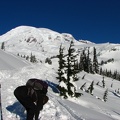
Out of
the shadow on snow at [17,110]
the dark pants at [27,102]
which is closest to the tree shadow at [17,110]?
the shadow on snow at [17,110]

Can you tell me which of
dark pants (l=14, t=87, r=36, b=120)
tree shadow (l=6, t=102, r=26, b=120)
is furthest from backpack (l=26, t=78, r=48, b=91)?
tree shadow (l=6, t=102, r=26, b=120)

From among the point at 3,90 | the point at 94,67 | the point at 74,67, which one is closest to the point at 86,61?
the point at 94,67

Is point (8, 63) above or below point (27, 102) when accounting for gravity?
below

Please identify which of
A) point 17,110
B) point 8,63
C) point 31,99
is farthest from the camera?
point 8,63

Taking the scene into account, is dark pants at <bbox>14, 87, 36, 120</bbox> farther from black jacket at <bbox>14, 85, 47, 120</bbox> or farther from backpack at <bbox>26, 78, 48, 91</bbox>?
backpack at <bbox>26, 78, 48, 91</bbox>

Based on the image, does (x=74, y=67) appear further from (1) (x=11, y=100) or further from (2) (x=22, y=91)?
(2) (x=22, y=91)

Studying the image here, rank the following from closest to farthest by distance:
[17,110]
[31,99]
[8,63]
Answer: [31,99], [17,110], [8,63]

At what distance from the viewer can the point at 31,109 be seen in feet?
26.8

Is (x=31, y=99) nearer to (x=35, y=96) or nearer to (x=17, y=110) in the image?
(x=35, y=96)

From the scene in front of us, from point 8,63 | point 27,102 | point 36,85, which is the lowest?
point 8,63

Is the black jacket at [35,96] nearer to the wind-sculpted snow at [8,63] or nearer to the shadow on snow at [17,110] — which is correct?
the shadow on snow at [17,110]

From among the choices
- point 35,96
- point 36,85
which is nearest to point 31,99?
point 35,96

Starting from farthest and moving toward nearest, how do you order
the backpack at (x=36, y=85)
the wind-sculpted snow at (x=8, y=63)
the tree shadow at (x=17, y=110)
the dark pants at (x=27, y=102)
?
1. the wind-sculpted snow at (x=8, y=63)
2. the tree shadow at (x=17, y=110)
3. the backpack at (x=36, y=85)
4. the dark pants at (x=27, y=102)

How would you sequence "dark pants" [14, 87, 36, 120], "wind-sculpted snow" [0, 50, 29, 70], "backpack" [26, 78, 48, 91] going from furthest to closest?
"wind-sculpted snow" [0, 50, 29, 70] < "backpack" [26, 78, 48, 91] < "dark pants" [14, 87, 36, 120]
